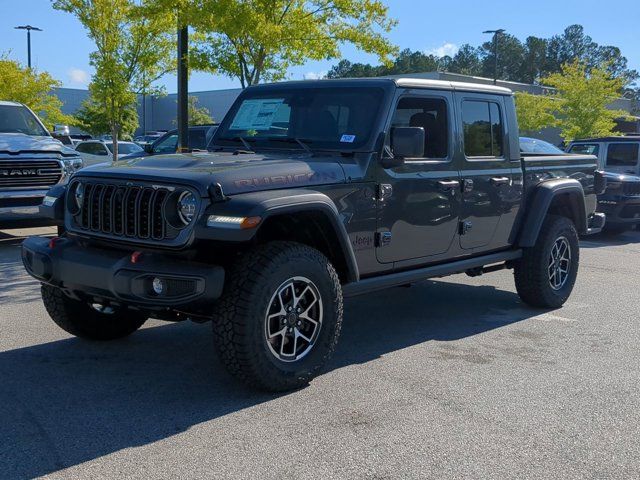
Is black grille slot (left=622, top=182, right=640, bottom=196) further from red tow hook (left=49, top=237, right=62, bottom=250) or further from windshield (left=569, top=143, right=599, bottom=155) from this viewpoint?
red tow hook (left=49, top=237, right=62, bottom=250)

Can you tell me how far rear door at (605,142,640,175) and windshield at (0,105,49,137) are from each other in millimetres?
10832

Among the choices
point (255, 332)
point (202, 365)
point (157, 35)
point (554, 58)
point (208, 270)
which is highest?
point (554, 58)

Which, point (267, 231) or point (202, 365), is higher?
point (267, 231)

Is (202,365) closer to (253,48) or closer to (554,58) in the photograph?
(253,48)

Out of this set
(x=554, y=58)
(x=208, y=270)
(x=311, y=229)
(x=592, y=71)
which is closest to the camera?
(x=208, y=270)

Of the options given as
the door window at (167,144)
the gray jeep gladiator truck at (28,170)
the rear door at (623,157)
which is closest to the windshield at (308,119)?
the gray jeep gladiator truck at (28,170)

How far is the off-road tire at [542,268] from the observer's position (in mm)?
6633

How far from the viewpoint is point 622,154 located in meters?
15.0

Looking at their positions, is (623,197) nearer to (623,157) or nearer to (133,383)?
(623,157)

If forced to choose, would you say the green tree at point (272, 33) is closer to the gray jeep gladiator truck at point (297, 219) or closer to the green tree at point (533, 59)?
the gray jeep gladiator truck at point (297, 219)

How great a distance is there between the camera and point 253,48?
41.8 ft

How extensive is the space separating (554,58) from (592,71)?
88.2 meters

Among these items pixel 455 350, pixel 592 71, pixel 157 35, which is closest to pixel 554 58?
pixel 592 71

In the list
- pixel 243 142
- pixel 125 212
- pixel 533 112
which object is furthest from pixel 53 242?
pixel 533 112
